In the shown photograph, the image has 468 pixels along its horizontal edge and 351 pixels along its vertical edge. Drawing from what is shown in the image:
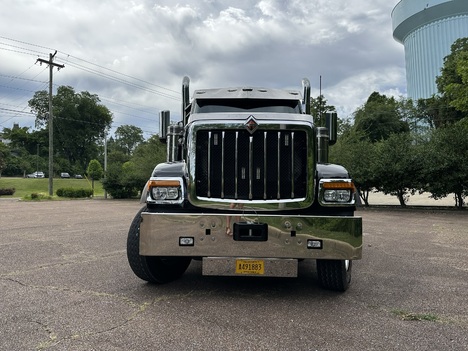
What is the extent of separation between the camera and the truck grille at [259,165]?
3975 millimetres

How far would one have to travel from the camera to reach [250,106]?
5.44 metres

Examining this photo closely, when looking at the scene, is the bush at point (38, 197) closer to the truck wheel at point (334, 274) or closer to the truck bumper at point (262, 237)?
the truck bumper at point (262, 237)

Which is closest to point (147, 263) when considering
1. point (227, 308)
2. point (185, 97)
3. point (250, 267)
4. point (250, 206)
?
point (227, 308)

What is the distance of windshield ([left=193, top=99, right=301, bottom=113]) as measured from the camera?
5.38 meters

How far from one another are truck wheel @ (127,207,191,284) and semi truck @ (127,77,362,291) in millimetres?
13

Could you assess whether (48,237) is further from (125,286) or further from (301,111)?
(301,111)

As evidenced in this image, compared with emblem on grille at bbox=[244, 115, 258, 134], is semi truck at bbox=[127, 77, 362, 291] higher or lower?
lower

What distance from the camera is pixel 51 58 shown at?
32.0 m

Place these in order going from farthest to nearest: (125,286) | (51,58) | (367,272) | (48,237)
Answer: (51,58)
(48,237)
(367,272)
(125,286)

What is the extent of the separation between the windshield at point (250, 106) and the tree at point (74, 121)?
75779 millimetres

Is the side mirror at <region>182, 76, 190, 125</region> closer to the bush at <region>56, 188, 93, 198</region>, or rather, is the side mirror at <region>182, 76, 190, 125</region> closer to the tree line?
the tree line

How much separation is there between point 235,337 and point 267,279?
192 centimetres

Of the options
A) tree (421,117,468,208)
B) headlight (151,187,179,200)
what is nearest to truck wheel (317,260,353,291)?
headlight (151,187,179,200)

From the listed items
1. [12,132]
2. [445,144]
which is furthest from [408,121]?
[12,132]
